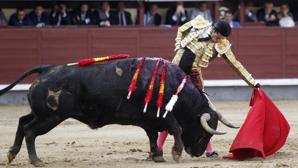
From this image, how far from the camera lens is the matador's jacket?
24.6 feet

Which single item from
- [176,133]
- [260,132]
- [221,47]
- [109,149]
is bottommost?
[109,149]

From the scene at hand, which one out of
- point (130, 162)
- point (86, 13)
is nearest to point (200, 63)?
point (130, 162)

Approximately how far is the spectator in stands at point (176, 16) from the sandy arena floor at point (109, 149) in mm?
3006

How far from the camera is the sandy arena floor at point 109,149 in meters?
7.14

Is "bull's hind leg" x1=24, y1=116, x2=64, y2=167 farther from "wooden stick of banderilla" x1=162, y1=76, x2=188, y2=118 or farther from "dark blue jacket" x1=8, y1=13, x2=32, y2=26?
"dark blue jacket" x1=8, y1=13, x2=32, y2=26

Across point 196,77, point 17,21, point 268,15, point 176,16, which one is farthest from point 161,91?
point 268,15

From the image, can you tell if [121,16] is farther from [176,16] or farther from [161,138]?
[161,138]

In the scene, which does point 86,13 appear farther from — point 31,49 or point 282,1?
point 282,1

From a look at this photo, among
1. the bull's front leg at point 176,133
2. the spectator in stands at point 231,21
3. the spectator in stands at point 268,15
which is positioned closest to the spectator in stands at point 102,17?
the spectator in stands at point 231,21

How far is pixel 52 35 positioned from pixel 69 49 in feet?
1.28

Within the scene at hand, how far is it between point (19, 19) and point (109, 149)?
5.87 m

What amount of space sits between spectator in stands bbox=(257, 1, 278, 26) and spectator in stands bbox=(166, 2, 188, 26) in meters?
1.38

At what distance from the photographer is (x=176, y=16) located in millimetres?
14078

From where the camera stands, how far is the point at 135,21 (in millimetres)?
14383
